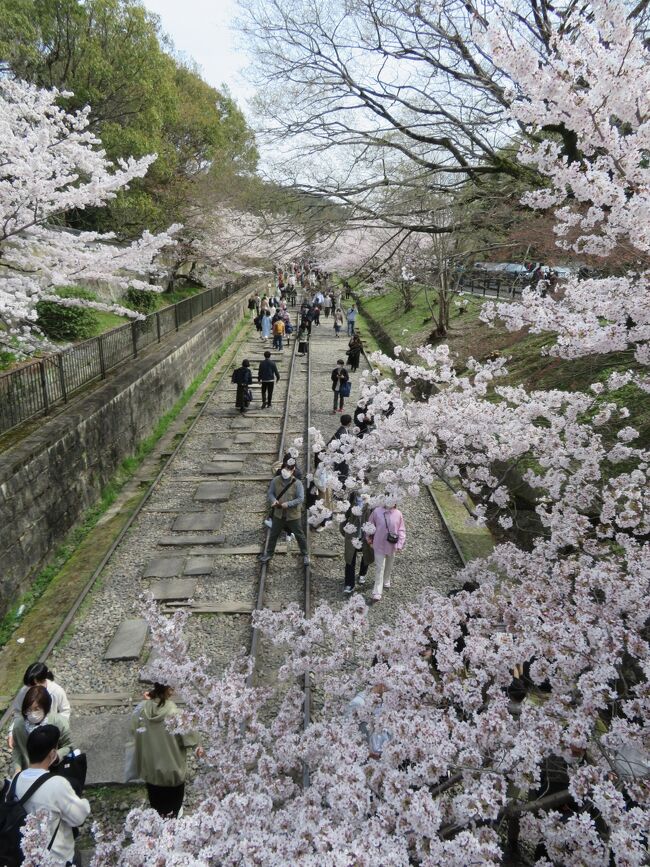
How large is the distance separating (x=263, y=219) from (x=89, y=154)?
476 centimetres

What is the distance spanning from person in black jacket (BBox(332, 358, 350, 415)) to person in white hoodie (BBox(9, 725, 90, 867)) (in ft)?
38.4

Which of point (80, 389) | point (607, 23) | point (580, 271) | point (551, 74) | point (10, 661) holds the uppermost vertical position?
point (607, 23)

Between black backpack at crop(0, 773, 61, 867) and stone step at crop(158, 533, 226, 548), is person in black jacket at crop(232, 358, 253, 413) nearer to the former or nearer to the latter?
stone step at crop(158, 533, 226, 548)

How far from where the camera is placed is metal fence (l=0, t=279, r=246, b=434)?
8812mm

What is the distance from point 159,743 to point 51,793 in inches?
35.8

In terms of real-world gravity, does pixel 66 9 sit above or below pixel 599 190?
above

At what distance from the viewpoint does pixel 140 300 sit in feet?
77.0

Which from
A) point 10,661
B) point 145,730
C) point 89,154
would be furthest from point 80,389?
point 145,730

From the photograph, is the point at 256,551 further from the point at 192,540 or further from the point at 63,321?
the point at 63,321

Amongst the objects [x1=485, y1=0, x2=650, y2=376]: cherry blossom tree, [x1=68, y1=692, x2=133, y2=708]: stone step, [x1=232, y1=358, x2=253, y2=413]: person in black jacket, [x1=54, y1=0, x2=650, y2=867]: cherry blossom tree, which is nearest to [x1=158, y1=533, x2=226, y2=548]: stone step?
[x1=68, y1=692, x2=133, y2=708]: stone step

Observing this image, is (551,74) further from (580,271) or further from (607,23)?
(580,271)

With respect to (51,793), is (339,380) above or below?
above

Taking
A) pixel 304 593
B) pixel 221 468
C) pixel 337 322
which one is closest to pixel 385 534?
pixel 304 593

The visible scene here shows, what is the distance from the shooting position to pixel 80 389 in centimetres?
1135
